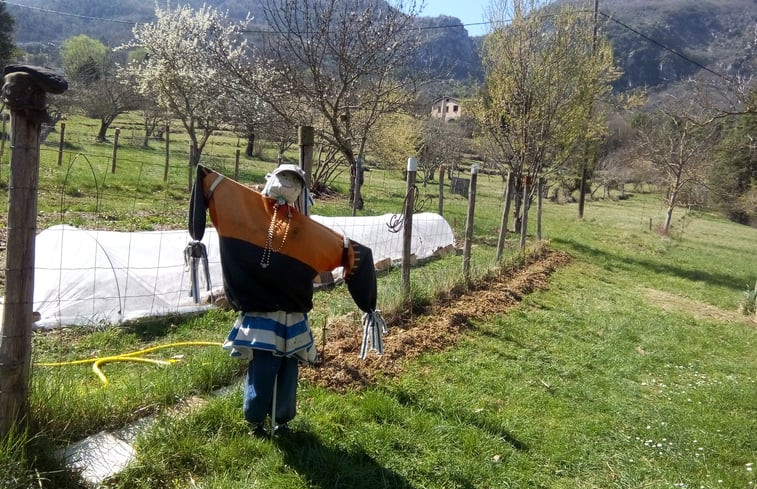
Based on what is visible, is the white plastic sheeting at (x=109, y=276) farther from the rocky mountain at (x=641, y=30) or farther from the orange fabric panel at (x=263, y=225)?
the rocky mountain at (x=641, y=30)

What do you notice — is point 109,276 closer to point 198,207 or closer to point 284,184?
point 198,207

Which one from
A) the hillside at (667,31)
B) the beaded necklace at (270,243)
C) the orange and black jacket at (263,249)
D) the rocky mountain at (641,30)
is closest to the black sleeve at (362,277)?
the orange and black jacket at (263,249)

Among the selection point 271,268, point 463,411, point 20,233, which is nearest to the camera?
point 20,233

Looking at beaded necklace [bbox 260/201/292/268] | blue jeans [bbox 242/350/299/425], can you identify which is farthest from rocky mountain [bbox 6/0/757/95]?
blue jeans [bbox 242/350/299/425]

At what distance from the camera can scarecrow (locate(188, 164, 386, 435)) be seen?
3.00 m

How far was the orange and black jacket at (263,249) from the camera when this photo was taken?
9.84 ft

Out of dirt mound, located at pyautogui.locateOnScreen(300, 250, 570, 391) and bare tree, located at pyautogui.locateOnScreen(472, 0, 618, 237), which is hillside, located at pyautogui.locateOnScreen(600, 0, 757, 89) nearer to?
bare tree, located at pyautogui.locateOnScreen(472, 0, 618, 237)

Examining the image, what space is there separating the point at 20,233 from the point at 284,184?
1.31 meters

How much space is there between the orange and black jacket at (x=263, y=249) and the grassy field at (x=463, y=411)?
0.89 meters

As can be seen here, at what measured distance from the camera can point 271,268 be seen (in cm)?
299

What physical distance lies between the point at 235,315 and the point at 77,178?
409 inches

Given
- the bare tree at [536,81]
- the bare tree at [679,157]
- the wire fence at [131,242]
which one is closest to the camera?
the wire fence at [131,242]

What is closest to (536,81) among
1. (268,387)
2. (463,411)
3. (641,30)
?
(463,411)

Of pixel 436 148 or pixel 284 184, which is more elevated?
pixel 436 148
